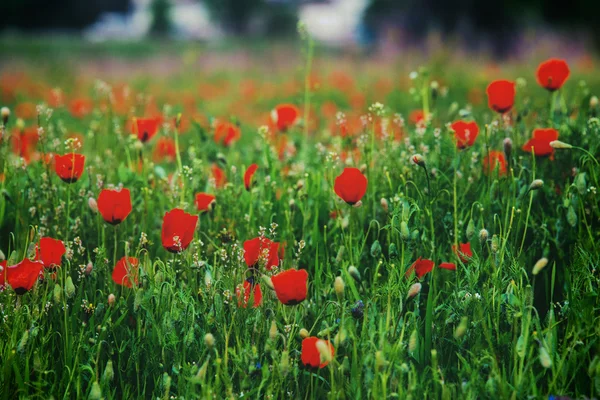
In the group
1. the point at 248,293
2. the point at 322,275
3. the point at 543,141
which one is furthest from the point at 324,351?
the point at 543,141

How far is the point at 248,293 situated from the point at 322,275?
391mm

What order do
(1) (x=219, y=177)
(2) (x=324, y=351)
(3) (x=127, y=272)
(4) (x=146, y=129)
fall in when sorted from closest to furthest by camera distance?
(2) (x=324, y=351), (3) (x=127, y=272), (4) (x=146, y=129), (1) (x=219, y=177)

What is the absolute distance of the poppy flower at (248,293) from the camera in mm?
1655

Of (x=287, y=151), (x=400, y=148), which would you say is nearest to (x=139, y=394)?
(x=400, y=148)

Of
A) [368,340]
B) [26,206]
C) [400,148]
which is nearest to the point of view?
[368,340]

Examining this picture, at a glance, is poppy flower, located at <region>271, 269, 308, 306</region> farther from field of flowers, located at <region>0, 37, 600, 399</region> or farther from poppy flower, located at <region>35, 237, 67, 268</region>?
poppy flower, located at <region>35, 237, 67, 268</region>

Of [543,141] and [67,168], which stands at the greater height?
[543,141]

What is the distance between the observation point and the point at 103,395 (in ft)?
5.13

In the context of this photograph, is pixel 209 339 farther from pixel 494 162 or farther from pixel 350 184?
pixel 494 162

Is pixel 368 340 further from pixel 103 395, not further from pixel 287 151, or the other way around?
pixel 287 151

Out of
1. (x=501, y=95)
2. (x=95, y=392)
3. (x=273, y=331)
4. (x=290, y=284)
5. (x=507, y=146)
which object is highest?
(x=501, y=95)

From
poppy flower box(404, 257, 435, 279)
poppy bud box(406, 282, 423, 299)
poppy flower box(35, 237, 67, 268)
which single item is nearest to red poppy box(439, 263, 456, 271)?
poppy flower box(404, 257, 435, 279)

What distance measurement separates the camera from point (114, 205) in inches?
72.9

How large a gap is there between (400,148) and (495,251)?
2.87 ft
